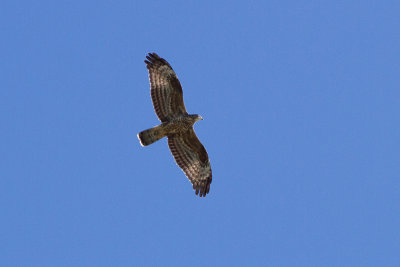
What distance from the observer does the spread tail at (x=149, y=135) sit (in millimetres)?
23141

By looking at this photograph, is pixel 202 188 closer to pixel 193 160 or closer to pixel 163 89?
pixel 193 160

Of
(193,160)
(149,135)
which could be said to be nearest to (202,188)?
(193,160)

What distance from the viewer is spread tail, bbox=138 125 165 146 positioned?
911 inches

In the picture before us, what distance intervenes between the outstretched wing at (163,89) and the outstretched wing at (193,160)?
0.84 meters

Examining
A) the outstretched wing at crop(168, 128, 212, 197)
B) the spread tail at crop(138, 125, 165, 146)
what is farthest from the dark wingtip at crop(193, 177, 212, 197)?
the spread tail at crop(138, 125, 165, 146)

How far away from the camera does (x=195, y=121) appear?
2356cm

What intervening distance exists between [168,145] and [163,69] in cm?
218

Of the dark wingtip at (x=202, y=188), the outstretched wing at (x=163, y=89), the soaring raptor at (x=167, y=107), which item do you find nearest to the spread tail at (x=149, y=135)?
the soaring raptor at (x=167, y=107)

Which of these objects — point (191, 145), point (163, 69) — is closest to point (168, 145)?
point (191, 145)

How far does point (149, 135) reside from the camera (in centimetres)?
2322

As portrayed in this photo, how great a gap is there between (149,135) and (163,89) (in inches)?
53.1

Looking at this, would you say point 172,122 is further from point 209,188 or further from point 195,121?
point 209,188

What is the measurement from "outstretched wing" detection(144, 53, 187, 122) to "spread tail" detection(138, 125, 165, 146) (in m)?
0.38

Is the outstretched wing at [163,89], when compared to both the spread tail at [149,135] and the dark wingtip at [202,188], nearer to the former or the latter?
the spread tail at [149,135]
